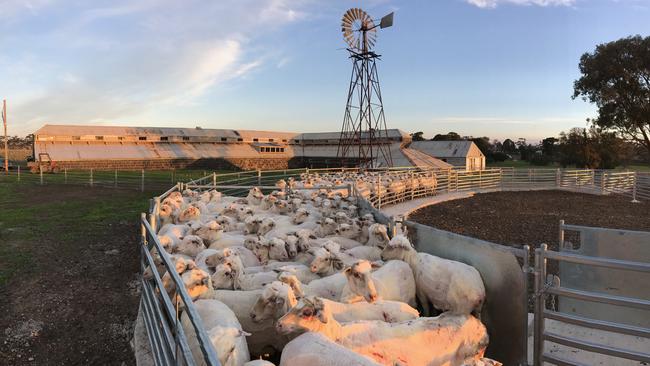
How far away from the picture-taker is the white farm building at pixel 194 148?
42750 mm

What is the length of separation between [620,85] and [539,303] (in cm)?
4116

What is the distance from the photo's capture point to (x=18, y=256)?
31.0 feet

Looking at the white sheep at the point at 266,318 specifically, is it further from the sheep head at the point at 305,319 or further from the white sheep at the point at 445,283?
the white sheep at the point at 445,283

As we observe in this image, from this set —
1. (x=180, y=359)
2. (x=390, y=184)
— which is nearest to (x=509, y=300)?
(x=180, y=359)

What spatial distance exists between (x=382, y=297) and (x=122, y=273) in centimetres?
606

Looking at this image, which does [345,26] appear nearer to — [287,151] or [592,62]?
[592,62]

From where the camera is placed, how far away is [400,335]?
3.62m

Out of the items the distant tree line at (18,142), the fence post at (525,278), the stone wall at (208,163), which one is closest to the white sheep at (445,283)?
the fence post at (525,278)

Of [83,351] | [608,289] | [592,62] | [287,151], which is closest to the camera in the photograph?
[608,289]

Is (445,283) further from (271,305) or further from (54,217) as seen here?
(54,217)

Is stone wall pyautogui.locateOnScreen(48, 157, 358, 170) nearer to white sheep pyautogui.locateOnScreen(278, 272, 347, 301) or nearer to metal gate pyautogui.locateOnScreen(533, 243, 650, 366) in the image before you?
white sheep pyautogui.locateOnScreen(278, 272, 347, 301)

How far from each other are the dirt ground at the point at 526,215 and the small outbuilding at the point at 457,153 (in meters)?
21.7

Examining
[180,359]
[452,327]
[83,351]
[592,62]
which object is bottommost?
[83,351]

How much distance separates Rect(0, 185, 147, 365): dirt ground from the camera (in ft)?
18.2
